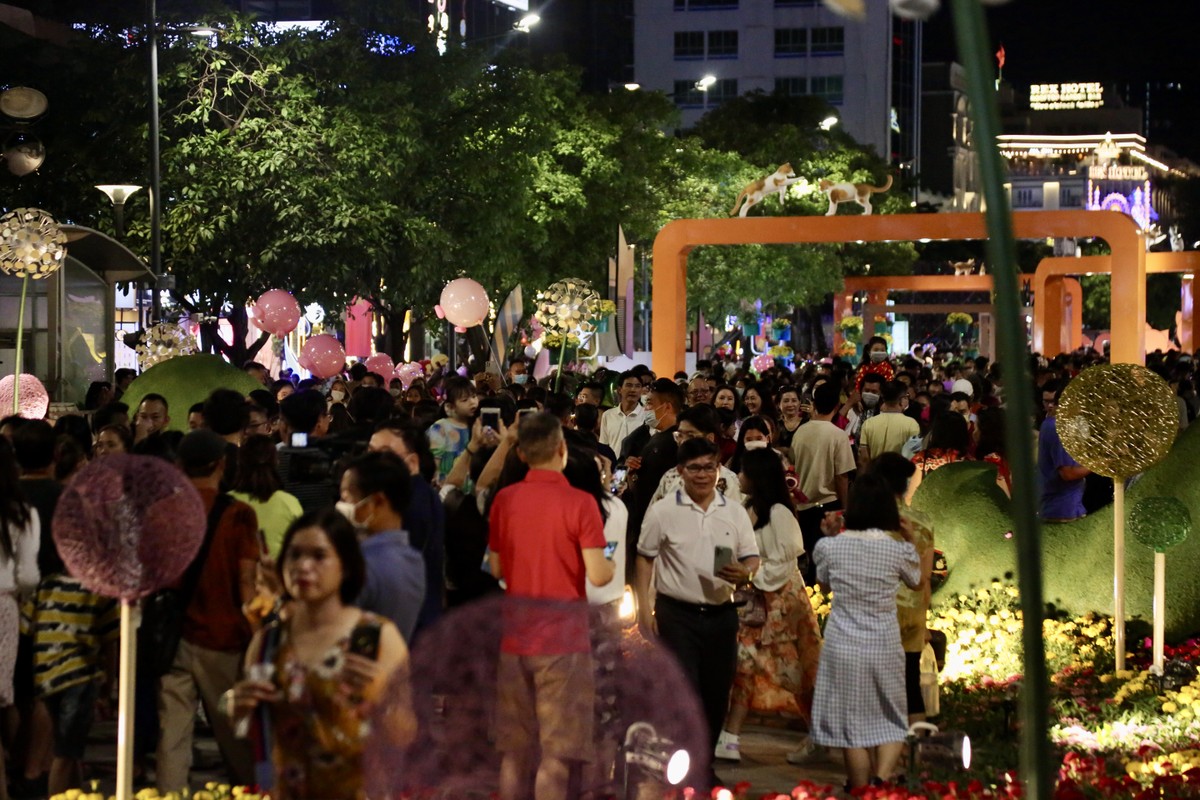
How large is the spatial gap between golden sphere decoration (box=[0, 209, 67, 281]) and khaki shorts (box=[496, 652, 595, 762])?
383 inches

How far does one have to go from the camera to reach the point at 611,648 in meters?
6.77

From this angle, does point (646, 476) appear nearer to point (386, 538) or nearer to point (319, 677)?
point (386, 538)

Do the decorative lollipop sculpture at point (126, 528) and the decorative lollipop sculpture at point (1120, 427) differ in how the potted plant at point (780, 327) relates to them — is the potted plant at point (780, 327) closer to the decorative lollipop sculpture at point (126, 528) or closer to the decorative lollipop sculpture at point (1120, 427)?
the decorative lollipop sculpture at point (1120, 427)

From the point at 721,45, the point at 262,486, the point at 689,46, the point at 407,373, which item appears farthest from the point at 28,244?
the point at 721,45

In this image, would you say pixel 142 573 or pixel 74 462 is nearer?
pixel 142 573

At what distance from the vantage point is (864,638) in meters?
7.42

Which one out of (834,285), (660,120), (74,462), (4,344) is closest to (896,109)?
(834,285)

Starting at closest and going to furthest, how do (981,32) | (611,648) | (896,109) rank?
(981,32)
(611,648)
(896,109)

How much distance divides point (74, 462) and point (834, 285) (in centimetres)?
4665

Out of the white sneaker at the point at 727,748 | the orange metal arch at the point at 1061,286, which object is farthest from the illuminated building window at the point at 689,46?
the white sneaker at the point at 727,748

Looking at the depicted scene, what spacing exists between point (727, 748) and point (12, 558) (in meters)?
3.56

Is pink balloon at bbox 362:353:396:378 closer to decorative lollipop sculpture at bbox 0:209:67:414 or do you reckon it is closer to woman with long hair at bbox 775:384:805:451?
decorative lollipop sculpture at bbox 0:209:67:414

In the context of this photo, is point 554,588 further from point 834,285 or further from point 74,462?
point 834,285

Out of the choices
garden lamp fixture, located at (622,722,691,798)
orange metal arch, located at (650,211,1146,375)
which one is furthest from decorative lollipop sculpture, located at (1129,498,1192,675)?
orange metal arch, located at (650,211,1146,375)
